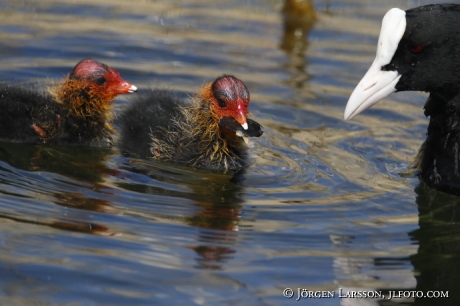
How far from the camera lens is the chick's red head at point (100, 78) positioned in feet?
20.2

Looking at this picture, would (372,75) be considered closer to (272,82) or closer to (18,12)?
(272,82)

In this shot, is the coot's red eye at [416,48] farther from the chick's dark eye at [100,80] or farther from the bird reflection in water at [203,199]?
the chick's dark eye at [100,80]

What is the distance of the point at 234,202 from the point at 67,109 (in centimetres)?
155

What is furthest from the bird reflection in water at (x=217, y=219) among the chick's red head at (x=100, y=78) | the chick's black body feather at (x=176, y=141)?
the chick's red head at (x=100, y=78)

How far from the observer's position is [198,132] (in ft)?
19.5

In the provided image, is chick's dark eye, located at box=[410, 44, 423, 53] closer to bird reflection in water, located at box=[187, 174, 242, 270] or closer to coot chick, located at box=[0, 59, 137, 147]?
bird reflection in water, located at box=[187, 174, 242, 270]

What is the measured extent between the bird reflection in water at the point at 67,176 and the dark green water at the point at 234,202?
2 cm

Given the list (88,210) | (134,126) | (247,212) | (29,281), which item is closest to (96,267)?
(29,281)

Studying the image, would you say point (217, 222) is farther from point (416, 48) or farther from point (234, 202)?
point (416, 48)

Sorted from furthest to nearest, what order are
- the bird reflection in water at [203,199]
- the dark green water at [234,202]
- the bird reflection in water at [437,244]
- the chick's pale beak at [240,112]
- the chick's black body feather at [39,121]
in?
the chick's black body feather at [39,121] → the chick's pale beak at [240,112] → the bird reflection in water at [203,199] → the bird reflection in water at [437,244] → the dark green water at [234,202]

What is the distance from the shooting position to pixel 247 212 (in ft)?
16.8

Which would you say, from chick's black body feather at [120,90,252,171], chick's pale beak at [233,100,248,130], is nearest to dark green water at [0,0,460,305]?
chick's black body feather at [120,90,252,171]

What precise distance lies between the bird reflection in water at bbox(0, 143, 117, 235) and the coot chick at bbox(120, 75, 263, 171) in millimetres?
307

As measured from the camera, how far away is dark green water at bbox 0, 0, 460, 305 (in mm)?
4164
